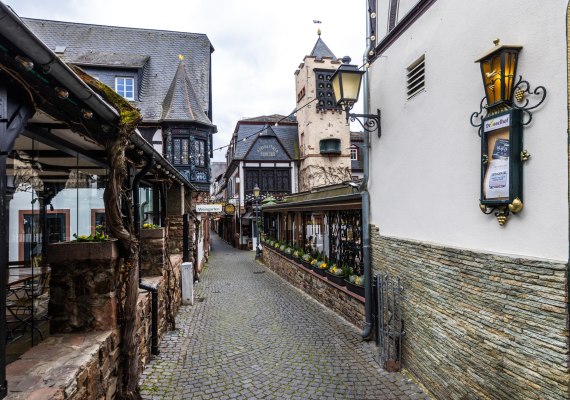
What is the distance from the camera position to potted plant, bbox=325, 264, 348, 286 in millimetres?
7411

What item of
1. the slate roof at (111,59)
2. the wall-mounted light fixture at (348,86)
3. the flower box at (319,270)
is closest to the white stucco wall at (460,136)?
the wall-mounted light fixture at (348,86)

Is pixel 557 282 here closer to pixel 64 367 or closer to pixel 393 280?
pixel 393 280

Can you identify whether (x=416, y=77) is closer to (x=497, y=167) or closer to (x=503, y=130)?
(x=503, y=130)

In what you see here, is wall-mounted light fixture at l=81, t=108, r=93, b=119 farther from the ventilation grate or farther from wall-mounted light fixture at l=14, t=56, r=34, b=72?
the ventilation grate

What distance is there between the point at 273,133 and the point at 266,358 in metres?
21.2

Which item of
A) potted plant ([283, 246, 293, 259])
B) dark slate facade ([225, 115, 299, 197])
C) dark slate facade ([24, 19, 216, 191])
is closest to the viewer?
potted plant ([283, 246, 293, 259])

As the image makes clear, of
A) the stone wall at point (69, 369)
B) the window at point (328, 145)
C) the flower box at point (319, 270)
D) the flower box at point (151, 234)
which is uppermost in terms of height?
the window at point (328, 145)

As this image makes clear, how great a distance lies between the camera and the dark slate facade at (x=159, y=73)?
15828 millimetres

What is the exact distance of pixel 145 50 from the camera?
61.3 ft

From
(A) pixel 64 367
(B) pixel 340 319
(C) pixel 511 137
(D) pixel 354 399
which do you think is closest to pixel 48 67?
(A) pixel 64 367

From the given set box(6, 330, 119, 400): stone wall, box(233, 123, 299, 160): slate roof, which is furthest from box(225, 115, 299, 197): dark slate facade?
box(6, 330, 119, 400): stone wall

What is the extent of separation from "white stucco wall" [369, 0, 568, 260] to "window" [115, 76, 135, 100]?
1380 centimetres

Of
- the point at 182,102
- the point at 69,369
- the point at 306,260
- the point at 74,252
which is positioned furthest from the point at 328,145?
the point at 69,369

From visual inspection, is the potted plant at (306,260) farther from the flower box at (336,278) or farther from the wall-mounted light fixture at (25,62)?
the wall-mounted light fixture at (25,62)
